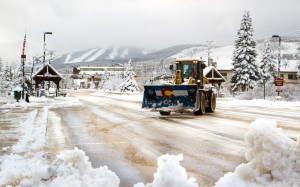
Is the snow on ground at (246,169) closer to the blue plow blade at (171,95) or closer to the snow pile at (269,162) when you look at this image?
the snow pile at (269,162)

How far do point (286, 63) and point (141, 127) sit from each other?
288 ft

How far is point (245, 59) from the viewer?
186 ft

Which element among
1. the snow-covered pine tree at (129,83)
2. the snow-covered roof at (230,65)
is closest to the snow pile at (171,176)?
the snow-covered pine tree at (129,83)

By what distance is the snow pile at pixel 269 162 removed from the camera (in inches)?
127

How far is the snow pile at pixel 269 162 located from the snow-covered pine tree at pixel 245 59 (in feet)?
176

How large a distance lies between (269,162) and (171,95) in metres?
13.9

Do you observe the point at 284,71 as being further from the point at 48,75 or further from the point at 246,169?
the point at 246,169

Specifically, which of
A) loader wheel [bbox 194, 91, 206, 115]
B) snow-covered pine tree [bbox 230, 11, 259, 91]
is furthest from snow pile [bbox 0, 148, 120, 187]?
snow-covered pine tree [bbox 230, 11, 259, 91]

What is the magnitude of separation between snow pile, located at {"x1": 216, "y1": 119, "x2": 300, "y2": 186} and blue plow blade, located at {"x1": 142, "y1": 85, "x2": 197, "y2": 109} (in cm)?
1348

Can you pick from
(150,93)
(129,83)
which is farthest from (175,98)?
(129,83)

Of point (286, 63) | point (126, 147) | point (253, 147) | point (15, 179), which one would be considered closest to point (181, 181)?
point (253, 147)

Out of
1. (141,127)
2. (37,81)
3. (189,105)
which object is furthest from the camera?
(37,81)

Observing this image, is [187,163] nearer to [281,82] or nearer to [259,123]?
[259,123]

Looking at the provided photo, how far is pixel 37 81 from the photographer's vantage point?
188 ft
